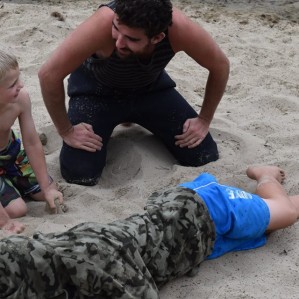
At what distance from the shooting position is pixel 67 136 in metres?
3.04

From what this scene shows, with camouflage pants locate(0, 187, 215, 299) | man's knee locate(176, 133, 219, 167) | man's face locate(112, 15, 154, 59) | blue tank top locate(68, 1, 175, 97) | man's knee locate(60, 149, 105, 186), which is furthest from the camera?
man's knee locate(176, 133, 219, 167)

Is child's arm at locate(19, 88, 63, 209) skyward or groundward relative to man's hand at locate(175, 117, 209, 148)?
skyward

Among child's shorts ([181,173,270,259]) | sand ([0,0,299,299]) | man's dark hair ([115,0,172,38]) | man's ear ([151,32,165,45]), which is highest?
man's dark hair ([115,0,172,38])

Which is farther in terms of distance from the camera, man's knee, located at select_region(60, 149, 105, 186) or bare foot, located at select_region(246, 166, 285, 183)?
man's knee, located at select_region(60, 149, 105, 186)

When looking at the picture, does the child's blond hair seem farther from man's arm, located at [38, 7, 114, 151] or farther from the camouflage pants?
the camouflage pants

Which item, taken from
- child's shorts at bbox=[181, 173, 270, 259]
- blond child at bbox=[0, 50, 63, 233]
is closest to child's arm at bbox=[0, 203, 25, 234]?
blond child at bbox=[0, 50, 63, 233]

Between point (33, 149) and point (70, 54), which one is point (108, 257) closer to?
point (33, 149)

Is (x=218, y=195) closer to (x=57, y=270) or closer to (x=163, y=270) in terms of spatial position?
(x=163, y=270)

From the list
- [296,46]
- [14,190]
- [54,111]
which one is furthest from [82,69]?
[296,46]

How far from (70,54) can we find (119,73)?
29cm

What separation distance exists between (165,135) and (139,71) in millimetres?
433

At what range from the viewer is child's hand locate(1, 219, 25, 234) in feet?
7.78

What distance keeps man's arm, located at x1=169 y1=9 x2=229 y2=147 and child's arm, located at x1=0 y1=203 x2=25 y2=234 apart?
1.05m

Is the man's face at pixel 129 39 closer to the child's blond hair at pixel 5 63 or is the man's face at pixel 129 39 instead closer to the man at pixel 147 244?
the child's blond hair at pixel 5 63
